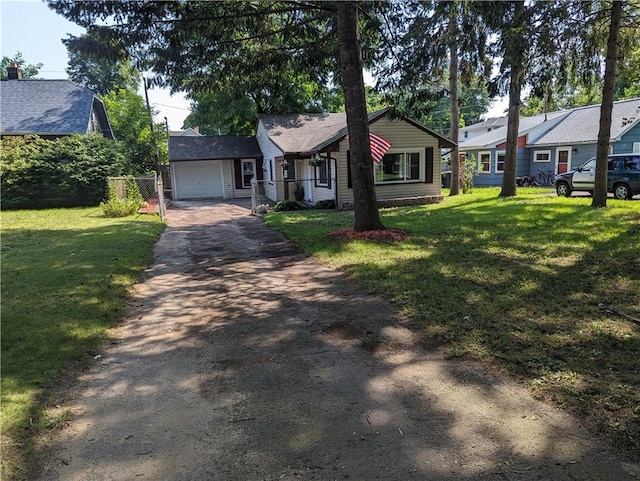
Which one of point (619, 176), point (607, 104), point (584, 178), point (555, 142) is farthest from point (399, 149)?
Answer: point (555, 142)

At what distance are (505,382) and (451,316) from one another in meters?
1.56

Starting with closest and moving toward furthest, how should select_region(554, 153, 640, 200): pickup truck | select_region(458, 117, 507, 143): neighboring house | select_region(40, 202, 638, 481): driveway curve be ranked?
1. select_region(40, 202, 638, 481): driveway curve
2. select_region(554, 153, 640, 200): pickup truck
3. select_region(458, 117, 507, 143): neighboring house

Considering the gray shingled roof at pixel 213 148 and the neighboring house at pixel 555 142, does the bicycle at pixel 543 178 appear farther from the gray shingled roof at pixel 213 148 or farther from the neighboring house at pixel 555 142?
the gray shingled roof at pixel 213 148

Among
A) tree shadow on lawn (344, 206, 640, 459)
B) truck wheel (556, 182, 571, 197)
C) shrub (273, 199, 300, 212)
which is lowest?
tree shadow on lawn (344, 206, 640, 459)

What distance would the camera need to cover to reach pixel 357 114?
34.1ft

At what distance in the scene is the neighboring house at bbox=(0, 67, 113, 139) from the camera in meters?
23.2

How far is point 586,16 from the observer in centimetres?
1172

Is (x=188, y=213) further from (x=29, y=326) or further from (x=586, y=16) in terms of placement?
(x=586, y=16)

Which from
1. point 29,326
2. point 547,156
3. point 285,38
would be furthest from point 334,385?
point 547,156

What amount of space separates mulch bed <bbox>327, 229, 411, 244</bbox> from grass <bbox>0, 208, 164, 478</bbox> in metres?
4.32

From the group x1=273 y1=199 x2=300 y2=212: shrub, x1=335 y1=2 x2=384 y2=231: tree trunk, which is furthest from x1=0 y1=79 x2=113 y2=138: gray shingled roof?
x1=335 y1=2 x2=384 y2=231: tree trunk

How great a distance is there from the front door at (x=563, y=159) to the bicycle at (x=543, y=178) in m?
0.46

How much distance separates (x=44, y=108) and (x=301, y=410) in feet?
91.3

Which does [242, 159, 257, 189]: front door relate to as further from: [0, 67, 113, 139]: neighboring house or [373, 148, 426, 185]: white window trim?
[373, 148, 426, 185]: white window trim
